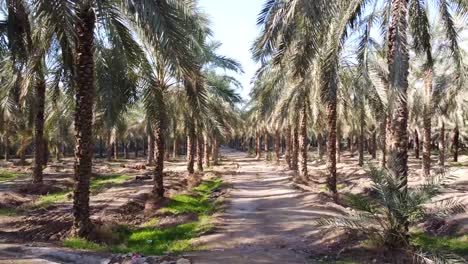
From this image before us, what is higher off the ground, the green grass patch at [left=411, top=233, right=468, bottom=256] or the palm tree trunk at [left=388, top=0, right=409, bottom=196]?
the palm tree trunk at [left=388, top=0, right=409, bottom=196]

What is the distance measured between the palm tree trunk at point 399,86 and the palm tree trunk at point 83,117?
691 cm

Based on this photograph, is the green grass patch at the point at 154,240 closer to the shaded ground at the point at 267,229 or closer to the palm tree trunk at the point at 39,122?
the shaded ground at the point at 267,229

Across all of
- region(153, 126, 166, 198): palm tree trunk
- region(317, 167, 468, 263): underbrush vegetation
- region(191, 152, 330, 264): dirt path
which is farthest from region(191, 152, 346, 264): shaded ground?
region(153, 126, 166, 198): palm tree trunk

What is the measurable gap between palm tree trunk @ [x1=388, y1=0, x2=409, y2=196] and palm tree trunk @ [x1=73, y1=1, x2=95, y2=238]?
691 centimetres

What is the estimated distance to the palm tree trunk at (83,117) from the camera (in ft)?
37.0

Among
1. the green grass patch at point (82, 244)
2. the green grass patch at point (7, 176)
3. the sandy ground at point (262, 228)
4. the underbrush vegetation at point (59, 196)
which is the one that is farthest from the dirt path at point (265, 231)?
the green grass patch at point (7, 176)

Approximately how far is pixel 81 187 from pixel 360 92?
1645cm

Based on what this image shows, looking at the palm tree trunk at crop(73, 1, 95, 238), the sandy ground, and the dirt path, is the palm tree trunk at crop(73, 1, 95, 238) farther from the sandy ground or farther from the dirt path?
the dirt path

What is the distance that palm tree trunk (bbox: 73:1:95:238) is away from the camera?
37.0ft

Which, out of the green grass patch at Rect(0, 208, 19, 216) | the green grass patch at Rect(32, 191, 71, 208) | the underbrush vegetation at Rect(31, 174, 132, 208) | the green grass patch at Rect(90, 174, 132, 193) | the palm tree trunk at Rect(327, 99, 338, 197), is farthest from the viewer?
the green grass patch at Rect(90, 174, 132, 193)

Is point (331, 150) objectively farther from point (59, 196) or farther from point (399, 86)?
point (59, 196)

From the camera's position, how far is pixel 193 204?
1791 cm

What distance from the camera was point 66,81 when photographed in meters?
15.4

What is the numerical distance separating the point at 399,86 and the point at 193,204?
968 cm
